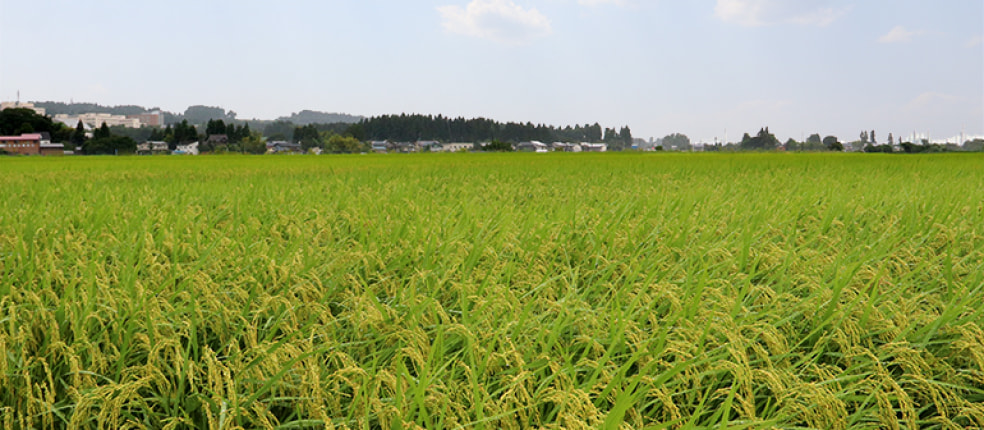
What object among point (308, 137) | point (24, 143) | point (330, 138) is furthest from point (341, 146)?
point (24, 143)

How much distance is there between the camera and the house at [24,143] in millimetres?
63969

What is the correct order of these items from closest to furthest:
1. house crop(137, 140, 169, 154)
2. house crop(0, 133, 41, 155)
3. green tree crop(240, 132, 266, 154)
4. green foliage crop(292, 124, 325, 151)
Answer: house crop(0, 133, 41, 155), green tree crop(240, 132, 266, 154), house crop(137, 140, 169, 154), green foliage crop(292, 124, 325, 151)

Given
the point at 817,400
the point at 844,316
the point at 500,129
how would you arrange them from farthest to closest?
the point at 500,129
the point at 844,316
the point at 817,400

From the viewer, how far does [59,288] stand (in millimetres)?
2777

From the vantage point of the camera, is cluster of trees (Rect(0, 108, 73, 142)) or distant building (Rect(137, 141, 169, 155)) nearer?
distant building (Rect(137, 141, 169, 155))

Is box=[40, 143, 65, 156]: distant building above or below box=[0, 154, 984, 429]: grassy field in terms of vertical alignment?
above

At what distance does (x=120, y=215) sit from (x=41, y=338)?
9.88 feet

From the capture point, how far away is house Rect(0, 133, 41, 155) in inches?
2518

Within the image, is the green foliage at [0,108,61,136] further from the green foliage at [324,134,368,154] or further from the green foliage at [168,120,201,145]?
the green foliage at [324,134,368,154]

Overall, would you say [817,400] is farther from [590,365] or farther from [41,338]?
[41,338]

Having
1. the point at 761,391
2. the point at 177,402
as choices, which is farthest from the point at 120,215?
the point at 761,391

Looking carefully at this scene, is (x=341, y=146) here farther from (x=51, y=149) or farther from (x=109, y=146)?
(x=51, y=149)

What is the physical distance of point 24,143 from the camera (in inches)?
2670

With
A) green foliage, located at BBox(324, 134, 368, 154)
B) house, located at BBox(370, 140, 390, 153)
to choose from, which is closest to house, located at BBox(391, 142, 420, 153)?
house, located at BBox(370, 140, 390, 153)
